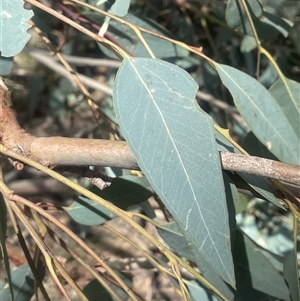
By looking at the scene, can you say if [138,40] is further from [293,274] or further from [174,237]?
[293,274]

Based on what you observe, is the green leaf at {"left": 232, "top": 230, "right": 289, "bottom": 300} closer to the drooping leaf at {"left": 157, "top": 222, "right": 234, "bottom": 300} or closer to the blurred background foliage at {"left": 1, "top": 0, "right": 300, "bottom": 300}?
the drooping leaf at {"left": 157, "top": 222, "right": 234, "bottom": 300}

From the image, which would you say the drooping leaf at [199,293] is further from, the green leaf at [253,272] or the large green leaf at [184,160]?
the large green leaf at [184,160]

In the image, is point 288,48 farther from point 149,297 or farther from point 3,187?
point 3,187

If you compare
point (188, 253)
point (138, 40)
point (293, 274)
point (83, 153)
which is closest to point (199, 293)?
point (188, 253)

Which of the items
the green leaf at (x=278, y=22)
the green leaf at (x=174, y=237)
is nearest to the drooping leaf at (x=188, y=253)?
the green leaf at (x=174, y=237)

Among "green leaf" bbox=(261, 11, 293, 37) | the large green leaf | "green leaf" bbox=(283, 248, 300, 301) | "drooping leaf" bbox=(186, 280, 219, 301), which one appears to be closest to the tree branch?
the large green leaf

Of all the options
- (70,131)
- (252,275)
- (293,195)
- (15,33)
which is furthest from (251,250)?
(70,131)

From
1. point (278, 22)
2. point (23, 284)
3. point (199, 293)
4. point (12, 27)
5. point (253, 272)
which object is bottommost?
point (23, 284)
